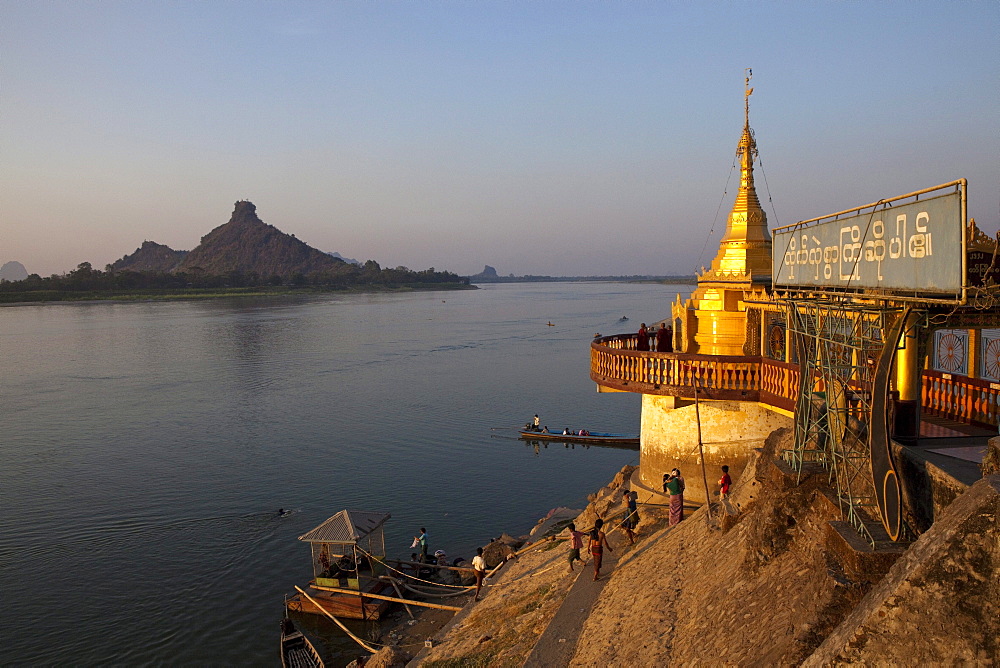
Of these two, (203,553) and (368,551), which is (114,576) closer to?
(203,553)

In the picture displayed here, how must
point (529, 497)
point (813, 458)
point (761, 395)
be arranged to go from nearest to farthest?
point (813, 458), point (761, 395), point (529, 497)

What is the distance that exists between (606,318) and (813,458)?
11613 cm

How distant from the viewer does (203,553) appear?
2159cm

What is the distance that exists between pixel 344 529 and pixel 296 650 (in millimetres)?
3028

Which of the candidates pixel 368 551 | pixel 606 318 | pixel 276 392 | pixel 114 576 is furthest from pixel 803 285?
pixel 606 318

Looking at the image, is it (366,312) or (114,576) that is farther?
(366,312)

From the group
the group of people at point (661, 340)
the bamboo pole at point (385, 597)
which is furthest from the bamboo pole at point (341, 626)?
the group of people at point (661, 340)

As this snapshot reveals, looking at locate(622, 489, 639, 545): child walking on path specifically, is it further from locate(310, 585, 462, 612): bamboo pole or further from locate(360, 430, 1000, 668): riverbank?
locate(310, 585, 462, 612): bamboo pole

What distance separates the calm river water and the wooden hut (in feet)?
2.21

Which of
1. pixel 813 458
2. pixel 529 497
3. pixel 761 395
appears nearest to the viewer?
pixel 813 458

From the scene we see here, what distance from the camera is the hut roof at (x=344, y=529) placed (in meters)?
17.8

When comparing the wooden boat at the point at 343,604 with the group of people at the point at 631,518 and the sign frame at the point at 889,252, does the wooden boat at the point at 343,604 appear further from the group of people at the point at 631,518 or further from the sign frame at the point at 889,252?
the sign frame at the point at 889,252

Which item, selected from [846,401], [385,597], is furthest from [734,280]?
[385,597]

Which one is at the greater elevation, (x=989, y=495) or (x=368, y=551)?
(x=989, y=495)
